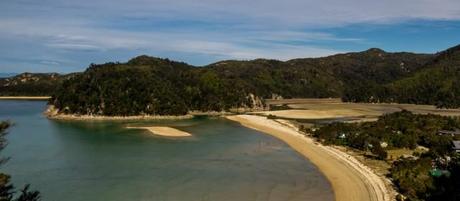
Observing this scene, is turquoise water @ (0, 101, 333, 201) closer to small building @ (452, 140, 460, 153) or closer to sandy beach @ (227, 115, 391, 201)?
sandy beach @ (227, 115, 391, 201)

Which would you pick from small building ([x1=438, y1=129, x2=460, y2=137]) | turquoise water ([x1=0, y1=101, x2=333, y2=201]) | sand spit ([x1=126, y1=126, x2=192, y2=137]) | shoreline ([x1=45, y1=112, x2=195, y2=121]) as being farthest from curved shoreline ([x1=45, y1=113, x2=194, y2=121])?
small building ([x1=438, y1=129, x2=460, y2=137])

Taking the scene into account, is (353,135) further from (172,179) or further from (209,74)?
(209,74)

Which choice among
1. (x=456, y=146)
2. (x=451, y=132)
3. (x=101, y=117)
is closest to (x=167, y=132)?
(x=101, y=117)

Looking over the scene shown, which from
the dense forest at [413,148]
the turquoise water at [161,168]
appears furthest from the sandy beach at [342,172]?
the dense forest at [413,148]

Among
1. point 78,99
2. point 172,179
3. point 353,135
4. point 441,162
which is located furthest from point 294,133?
point 78,99

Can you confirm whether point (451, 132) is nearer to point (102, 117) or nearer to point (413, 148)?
point (413, 148)
